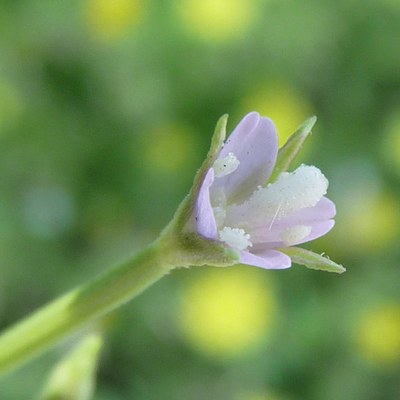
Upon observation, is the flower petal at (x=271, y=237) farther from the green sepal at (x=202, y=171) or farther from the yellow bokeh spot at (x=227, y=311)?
the yellow bokeh spot at (x=227, y=311)

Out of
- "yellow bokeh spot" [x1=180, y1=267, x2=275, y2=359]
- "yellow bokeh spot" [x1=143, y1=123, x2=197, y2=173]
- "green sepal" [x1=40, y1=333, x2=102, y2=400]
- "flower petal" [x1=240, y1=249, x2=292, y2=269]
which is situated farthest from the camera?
"yellow bokeh spot" [x1=143, y1=123, x2=197, y2=173]

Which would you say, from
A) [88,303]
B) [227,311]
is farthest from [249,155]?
[227,311]

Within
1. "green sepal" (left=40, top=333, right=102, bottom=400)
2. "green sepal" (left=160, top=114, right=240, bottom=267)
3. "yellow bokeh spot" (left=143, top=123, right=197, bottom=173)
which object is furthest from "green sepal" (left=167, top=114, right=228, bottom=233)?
"yellow bokeh spot" (left=143, top=123, right=197, bottom=173)

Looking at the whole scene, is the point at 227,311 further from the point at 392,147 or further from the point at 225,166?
the point at 225,166

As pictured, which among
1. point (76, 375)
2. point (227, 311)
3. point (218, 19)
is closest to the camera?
point (76, 375)

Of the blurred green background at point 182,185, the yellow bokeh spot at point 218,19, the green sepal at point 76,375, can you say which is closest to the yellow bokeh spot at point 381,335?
the blurred green background at point 182,185

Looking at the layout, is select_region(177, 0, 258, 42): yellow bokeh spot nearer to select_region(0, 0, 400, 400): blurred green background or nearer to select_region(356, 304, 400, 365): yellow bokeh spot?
select_region(0, 0, 400, 400): blurred green background
